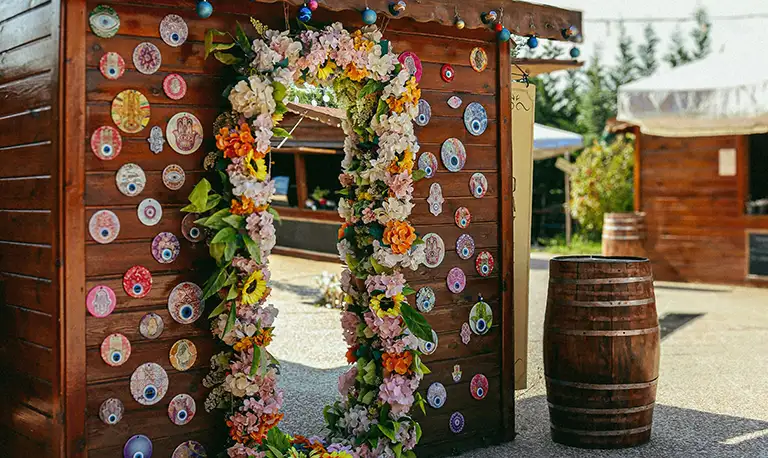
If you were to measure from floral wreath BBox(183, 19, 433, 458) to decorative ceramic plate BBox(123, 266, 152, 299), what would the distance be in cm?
27

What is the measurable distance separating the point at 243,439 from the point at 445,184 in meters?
1.80

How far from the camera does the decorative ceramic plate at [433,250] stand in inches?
201

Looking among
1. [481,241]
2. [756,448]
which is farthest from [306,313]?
[756,448]

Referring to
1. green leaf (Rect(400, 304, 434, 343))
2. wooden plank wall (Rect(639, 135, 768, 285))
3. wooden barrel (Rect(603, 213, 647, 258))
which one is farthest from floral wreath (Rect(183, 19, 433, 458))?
wooden plank wall (Rect(639, 135, 768, 285))

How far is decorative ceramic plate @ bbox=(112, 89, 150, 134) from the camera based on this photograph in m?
4.05

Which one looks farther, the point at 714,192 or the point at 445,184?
the point at 714,192

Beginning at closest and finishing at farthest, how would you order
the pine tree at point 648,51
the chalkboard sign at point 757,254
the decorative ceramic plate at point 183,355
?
1. the decorative ceramic plate at point 183,355
2. the chalkboard sign at point 757,254
3. the pine tree at point 648,51

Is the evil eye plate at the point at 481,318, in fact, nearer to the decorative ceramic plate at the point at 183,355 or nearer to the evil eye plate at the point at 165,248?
the decorative ceramic plate at the point at 183,355

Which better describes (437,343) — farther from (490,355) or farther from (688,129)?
(688,129)

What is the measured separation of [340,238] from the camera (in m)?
5.00

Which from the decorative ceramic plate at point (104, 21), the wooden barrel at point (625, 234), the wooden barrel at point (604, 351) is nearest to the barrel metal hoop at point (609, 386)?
the wooden barrel at point (604, 351)

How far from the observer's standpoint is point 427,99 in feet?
16.7

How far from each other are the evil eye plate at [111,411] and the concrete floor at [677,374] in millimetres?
1665

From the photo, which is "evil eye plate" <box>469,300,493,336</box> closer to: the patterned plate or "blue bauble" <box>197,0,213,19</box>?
the patterned plate
